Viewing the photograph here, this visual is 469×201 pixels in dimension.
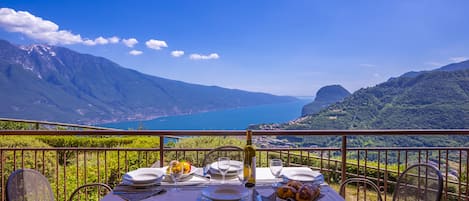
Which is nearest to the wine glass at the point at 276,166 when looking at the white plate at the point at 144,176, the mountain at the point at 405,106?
the white plate at the point at 144,176

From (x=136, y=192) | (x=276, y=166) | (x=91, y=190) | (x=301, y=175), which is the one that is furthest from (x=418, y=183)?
(x=91, y=190)

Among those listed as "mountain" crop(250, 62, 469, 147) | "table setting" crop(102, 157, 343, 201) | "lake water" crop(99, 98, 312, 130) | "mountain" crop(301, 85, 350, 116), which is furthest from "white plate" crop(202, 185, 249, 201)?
"mountain" crop(301, 85, 350, 116)

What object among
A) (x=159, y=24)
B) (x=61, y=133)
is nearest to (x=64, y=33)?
(x=159, y=24)

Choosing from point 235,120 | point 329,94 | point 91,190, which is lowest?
point 91,190

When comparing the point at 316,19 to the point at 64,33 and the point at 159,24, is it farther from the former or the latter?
the point at 64,33

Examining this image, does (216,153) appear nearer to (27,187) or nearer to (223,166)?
(223,166)

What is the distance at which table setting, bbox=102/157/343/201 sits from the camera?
1.46 m

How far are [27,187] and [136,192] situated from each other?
58 cm

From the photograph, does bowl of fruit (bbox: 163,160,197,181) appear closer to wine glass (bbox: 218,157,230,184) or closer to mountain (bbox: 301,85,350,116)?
wine glass (bbox: 218,157,230,184)

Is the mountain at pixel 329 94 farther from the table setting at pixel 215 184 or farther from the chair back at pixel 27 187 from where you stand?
the chair back at pixel 27 187

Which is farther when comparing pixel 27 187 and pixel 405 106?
pixel 405 106

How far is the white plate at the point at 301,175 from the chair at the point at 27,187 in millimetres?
1316

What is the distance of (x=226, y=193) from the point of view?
1.49m

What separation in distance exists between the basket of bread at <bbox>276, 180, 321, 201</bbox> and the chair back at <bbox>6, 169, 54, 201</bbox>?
1.25 m
